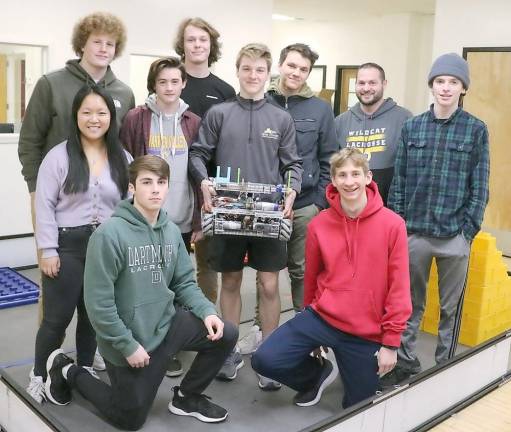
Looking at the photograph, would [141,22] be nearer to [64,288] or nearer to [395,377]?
[64,288]

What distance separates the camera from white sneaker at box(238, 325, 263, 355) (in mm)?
3281

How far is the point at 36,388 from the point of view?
266cm

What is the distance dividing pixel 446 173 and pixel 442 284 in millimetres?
593

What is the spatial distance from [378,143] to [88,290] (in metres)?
1.76

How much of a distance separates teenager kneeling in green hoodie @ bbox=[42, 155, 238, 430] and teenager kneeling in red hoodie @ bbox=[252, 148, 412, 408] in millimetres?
339

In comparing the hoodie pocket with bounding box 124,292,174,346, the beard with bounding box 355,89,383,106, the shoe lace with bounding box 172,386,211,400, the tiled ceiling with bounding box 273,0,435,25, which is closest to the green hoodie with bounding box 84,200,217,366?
the hoodie pocket with bounding box 124,292,174,346

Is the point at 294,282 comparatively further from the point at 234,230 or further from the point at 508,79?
the point at 508,79

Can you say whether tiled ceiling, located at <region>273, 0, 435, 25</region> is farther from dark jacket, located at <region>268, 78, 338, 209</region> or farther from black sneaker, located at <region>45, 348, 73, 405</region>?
black sneaker, located at <region>45, 348, 73, 405</region>

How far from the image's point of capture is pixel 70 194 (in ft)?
8.30

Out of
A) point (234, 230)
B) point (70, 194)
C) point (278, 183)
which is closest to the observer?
point (70, 194)

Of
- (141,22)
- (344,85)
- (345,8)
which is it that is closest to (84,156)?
(141,22)


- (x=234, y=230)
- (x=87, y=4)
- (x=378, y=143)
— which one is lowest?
(x=234, y=230)

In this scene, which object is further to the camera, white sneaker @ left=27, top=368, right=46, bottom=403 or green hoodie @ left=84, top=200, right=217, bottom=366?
white sneaker @ left=27, top=368, right=46, bottom=403

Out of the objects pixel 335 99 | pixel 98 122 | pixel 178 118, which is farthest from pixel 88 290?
pixel 335 99
